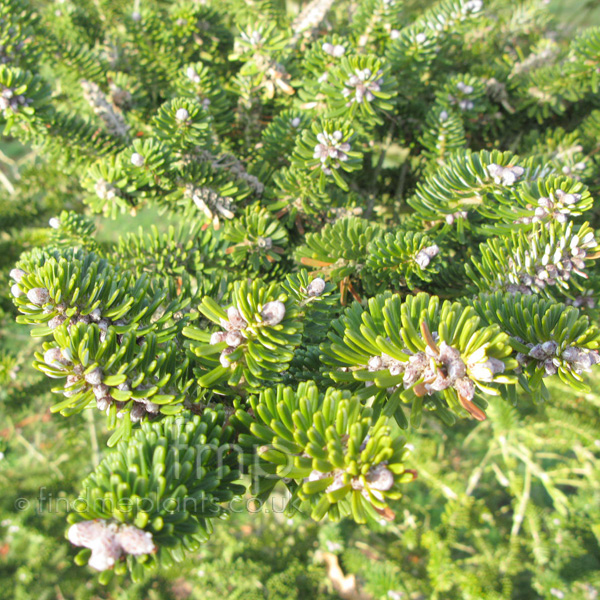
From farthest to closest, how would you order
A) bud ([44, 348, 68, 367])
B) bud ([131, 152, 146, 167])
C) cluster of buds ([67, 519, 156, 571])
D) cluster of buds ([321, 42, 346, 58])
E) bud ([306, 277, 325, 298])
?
cluster of buds ([321, 42, 346, 58]), bud ([131, 152, 146, 167]), bud ([306, 277, 325, 298]), bud ([44, 348, 68, 367]), cluster of buds ([67, 519, 156, 571])

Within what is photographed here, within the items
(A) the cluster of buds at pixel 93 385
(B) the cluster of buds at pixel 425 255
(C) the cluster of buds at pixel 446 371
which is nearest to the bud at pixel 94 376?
(A) the cluster of buds at pixel 93 385

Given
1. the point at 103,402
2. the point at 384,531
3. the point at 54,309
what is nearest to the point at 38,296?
the point at 54,309

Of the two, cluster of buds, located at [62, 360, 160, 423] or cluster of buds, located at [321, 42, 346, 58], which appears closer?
cluster of buds, located at [62, 360, 160, 423]

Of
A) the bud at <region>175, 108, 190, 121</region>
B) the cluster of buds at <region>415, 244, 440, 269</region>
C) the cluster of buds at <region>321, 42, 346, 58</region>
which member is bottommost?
the cluster of buds at <region>415, 244, 440, 269</region>

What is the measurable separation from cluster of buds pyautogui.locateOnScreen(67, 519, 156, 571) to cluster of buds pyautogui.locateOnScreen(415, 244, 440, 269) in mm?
507

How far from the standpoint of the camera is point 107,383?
49 centimetres

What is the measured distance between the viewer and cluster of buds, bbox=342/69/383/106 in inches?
31.0

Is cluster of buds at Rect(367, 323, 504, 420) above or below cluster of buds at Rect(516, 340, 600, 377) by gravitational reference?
below

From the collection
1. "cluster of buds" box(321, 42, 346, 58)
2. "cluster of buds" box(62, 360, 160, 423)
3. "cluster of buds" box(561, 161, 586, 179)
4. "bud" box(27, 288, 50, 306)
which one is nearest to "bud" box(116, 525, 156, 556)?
"cluster of buds" box(62, 360, 160, 423)

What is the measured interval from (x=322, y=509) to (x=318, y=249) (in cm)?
42

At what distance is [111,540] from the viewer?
387 mm

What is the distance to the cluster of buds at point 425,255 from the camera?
2.15ft

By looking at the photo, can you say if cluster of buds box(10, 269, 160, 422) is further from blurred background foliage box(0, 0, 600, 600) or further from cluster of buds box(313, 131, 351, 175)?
blurred background foliage box(0, 0, 600, 600)

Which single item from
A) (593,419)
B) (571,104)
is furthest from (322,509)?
(593,419)
